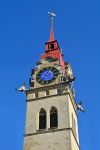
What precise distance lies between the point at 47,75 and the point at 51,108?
4.24m

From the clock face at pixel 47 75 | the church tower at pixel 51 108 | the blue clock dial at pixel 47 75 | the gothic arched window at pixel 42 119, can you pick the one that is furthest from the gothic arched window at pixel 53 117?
the blue clock dial at pixel 47 75

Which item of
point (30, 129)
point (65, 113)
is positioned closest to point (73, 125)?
point (65, 113)

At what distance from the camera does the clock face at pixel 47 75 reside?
41719 millimetres

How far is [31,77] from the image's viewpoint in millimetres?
43094

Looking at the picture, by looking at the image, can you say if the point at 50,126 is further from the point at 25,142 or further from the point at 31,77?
the point at 31,77

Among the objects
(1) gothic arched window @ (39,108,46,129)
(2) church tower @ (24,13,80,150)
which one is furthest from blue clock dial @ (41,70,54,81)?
(1) gothic arched window @ (39,108,46,129)

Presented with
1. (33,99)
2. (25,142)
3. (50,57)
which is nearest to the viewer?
(25,142)

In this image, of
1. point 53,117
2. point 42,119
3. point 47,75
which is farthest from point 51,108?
point 47,75

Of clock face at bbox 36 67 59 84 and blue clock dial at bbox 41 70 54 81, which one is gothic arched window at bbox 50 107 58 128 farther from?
blue clock dial at bbox 41 70 54 81

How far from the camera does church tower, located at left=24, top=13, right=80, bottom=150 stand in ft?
122

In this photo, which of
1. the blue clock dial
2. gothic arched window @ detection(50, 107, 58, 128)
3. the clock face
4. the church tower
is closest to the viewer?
the church tower

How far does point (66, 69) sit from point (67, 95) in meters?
4.40

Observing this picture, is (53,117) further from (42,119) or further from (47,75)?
(47,75)

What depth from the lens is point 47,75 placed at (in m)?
42.2
